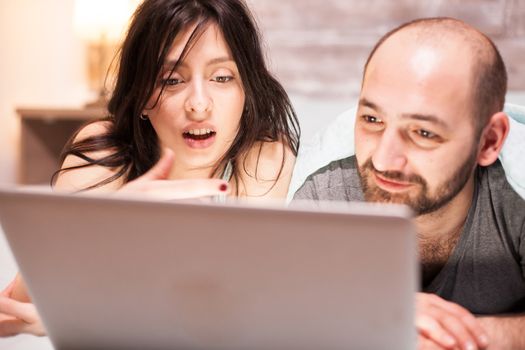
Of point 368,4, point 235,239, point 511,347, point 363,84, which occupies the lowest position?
point 511,347

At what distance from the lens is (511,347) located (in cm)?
102

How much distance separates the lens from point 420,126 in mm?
1039

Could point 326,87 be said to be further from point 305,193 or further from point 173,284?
point 173,284

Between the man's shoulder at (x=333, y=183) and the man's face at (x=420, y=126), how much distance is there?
0.04 meters

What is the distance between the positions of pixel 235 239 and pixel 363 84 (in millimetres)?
505

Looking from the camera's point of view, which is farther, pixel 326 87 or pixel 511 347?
pixel 326 87

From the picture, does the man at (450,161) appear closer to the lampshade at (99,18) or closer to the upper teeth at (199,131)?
the upper teeth at (199,131)

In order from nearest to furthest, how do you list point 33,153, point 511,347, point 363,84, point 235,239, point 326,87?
point 235,239
point 511,347
point 363,84
point 326,87
point 33,153

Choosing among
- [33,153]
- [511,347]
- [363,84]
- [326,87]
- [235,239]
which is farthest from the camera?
[33,153]

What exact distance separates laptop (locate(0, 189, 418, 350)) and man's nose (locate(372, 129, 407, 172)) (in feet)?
1.19

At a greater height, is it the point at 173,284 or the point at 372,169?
the point at 372,169

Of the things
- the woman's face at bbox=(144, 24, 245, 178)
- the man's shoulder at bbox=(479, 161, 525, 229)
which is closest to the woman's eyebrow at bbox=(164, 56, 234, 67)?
the woman's face at bbox=(144, 24, 245, 178)

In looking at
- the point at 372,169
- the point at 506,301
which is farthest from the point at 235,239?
the point at 506,301

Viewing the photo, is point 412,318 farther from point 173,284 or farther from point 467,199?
point 467,199
